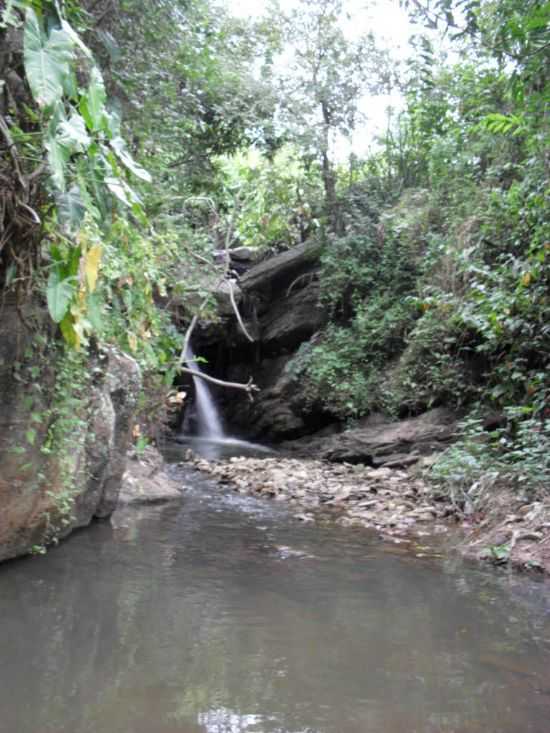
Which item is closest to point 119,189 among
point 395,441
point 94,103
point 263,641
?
point 94,103

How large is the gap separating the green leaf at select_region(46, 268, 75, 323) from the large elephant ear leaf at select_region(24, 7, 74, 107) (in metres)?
0.77

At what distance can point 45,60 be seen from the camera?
264cm

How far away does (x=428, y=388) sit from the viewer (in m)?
9.85

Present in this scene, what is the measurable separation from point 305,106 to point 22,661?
12527mm

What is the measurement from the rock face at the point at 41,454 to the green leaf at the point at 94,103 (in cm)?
132

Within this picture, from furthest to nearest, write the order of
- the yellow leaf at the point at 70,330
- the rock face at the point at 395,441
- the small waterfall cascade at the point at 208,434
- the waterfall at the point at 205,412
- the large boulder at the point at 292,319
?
the waterfall at the point at 205,412
the large boulder at the point at 292,319
the small waterfall cascade at the point at 208,434
the rock face at the point at 395,441
the yellow leaf at the point at 70,330

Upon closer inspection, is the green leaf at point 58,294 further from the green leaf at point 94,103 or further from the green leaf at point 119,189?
the green leaf at point 94,103

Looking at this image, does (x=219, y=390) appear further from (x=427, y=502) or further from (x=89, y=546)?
(x=89, y=546)

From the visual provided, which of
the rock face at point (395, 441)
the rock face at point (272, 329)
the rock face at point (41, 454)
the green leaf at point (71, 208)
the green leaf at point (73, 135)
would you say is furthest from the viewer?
the rock face at point (272, 329)

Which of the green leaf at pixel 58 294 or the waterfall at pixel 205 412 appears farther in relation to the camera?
the waterfall at pixel 205 412

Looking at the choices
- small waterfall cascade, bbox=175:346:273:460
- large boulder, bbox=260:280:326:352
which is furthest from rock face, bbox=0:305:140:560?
large boulder, bbox=260:280:326:352

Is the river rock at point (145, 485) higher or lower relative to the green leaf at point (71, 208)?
lower

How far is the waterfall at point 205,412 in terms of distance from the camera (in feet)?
50.0

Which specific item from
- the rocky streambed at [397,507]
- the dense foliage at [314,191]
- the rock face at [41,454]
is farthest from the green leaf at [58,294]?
the rocky streambed at [397,507]
